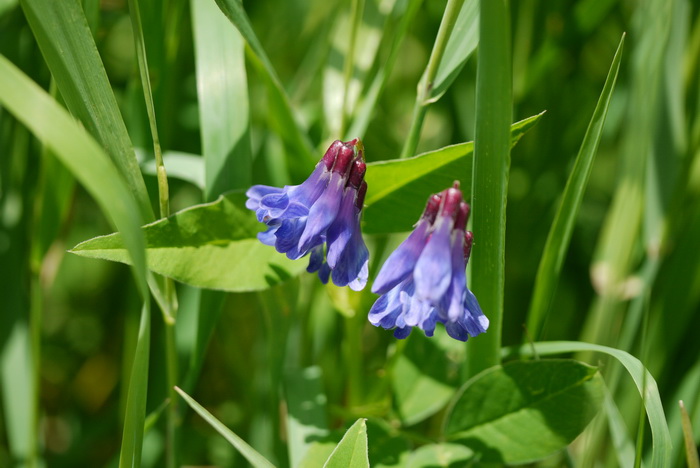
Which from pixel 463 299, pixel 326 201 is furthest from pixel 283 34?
pixel 463 299

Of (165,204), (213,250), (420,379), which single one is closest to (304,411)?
(420,379)

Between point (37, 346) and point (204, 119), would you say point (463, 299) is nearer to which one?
point (204, 119)

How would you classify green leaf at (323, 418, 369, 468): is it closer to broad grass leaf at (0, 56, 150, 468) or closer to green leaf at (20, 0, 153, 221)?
broad grass leaf at (0, 56, 150, 468)

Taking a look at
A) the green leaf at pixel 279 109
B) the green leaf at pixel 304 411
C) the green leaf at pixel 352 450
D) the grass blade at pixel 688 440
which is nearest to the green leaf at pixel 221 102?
the green leaf at pixel 279 109

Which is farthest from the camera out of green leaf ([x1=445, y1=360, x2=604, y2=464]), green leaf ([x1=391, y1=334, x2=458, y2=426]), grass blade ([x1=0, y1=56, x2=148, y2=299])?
green leaf ([x1=391, y1=334, x2=458, y2=426])

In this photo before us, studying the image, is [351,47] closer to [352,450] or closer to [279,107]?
[279,107]

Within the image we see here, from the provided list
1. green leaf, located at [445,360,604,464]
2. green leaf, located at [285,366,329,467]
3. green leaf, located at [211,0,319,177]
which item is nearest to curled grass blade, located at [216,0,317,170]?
green leaf, located at [211,0,319,177]
